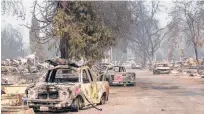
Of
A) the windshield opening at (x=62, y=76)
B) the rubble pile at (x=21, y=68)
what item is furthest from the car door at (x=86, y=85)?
the rubble pile at (x=21, y=68)

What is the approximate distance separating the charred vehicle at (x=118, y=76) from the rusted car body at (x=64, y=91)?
1468 centimetres

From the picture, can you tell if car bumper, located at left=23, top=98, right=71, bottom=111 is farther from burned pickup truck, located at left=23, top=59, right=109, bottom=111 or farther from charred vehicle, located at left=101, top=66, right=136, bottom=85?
charred vehicle, located at left=101, top=66, right=136, bottom=85

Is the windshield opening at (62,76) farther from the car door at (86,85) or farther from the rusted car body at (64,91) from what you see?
the car door at (86,85)

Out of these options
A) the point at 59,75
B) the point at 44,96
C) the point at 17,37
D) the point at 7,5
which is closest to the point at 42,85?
the point at 44,96

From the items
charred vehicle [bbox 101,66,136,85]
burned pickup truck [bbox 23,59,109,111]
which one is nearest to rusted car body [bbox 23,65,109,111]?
burned pickup truck [bbox 23,59,109,111]

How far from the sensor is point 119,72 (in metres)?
31.6

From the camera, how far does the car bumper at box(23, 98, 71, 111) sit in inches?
555

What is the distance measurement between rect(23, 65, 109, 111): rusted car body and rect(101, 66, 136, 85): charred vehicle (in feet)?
48.2

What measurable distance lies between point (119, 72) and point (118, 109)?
16.2m

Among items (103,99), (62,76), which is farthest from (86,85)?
(103,99)

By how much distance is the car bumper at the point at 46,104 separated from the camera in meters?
14.1

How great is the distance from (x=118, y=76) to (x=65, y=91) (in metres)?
17.4

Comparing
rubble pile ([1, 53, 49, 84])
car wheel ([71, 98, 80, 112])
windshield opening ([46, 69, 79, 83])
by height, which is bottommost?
car wheel ([71, 98, 80, 112])

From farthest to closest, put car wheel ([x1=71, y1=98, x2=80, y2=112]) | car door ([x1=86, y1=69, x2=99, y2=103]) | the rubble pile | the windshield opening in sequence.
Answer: the rubble pile
car door ([x1=86, y1=69, x2=99, y2=103])
the windshield opening
car wheel ([x1=71, y1=98, x2=80, y2=112])
